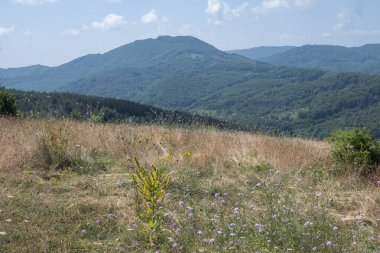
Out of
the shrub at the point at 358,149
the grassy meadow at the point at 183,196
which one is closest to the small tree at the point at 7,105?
the grassy meadow at the point at 183,196

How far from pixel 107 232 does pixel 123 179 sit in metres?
1.93

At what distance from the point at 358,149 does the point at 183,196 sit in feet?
11.4

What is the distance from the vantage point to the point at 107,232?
13.8 ft

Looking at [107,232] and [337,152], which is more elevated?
[337,152]

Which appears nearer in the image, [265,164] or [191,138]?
[265,164]

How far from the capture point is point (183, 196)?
5188mm

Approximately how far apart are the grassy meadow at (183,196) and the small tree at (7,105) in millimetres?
2845

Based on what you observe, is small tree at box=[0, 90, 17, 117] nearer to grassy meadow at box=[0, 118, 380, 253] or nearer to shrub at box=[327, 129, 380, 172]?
grassy meadow at box=[0, 118, 380, 253]

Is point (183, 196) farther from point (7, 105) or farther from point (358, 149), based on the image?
point (7, 105)

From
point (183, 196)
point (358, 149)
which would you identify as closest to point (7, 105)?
point (183, 196)

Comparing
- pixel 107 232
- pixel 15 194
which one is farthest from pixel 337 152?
pixel 15 194

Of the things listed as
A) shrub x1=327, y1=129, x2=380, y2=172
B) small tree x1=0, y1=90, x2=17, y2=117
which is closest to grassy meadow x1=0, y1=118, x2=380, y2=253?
shrub x1=327, y1=129, x2=380, y2=172

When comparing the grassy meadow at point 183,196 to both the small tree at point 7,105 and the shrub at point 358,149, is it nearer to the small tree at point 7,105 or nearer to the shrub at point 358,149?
the shrub at point 358,149

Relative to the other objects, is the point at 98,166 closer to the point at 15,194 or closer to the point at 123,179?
the point at 123,179
